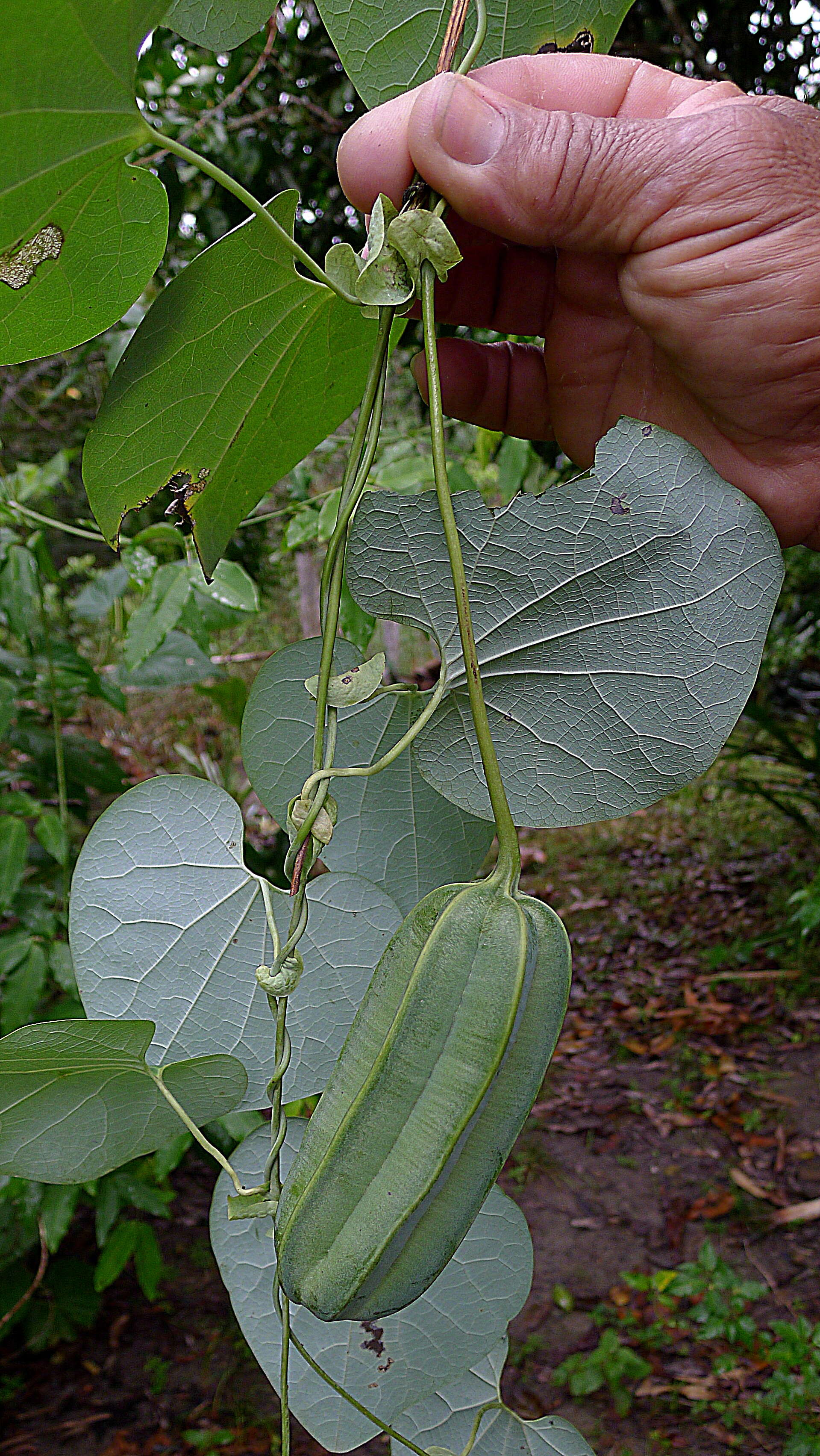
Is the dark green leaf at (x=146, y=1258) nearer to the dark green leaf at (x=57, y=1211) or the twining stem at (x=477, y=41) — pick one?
the dark green leaf at (x=57, y=1211)

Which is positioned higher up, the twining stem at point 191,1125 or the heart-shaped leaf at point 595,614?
the heart-shaped leaf at point 595,614

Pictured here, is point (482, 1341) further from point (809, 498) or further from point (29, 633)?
point (29, 633)

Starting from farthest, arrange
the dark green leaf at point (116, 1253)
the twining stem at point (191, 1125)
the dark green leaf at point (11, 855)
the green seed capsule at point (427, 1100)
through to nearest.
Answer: the dark green leaf at point (116, 1253) → the dark green leaf at point (11, 855) → the twining stem at point (191, 1125) → the green seed capsule at point (427, 1100)

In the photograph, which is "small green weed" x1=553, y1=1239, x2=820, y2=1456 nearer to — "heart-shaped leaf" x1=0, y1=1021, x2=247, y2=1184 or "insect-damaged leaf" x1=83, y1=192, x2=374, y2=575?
"heart-shaped leaf" x1=0, y1=1021, x2=247, y2=1184

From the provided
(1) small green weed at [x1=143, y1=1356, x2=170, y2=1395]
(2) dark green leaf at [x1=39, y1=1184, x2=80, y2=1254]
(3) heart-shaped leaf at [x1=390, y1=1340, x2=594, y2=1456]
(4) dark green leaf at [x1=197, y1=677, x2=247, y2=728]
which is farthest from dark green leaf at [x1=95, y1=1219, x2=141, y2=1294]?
(3) heart-shaped leaf at [x1=390, y1=1340, x2=594, y2=1456]

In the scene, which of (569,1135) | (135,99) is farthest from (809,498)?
(569,1135)

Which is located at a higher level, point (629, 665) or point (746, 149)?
point (746, 149)

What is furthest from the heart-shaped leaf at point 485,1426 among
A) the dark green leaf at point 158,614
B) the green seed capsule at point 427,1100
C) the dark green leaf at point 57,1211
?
the dark green leaf at point 57,1211
